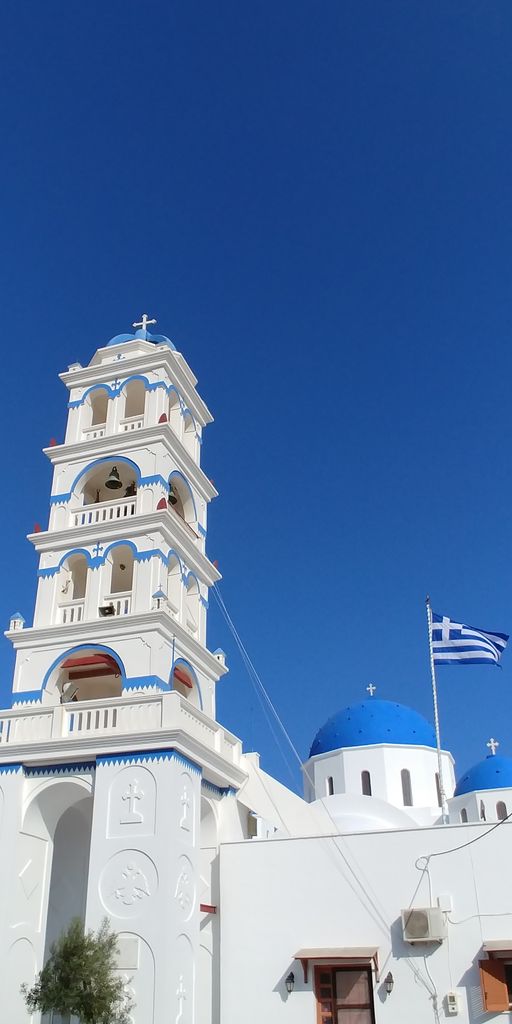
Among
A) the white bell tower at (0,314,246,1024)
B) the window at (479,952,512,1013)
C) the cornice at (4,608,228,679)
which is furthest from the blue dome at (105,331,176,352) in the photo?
the window at (479,952,512,1013)

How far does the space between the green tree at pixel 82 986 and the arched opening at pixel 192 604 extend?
7512 mm

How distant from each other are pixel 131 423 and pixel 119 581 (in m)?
3.69

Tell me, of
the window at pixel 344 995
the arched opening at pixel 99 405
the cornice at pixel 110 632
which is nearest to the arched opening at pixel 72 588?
the cornice at pixel 110 632

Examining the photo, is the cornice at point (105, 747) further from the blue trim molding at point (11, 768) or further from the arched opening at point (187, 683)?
the arched opening at point (187, 683)

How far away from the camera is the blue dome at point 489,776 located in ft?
92.2

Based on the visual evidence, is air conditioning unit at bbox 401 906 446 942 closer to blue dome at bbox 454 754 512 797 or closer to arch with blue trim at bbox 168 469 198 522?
arch with blue trim at bbox 168 469 198 522

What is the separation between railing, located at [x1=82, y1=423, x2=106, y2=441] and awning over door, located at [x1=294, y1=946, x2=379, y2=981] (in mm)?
11887

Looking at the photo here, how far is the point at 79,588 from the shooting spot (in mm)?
20469

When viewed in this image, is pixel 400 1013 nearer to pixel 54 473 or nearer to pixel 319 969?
pixel 319 969

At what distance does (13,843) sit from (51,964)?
2597 mm

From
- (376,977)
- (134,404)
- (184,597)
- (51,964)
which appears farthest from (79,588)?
(376,977)

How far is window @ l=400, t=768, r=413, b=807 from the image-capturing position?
29.3m

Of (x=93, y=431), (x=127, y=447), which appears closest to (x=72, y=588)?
(x=127, y=447)

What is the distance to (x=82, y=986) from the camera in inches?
528
